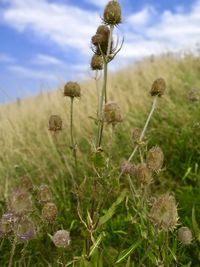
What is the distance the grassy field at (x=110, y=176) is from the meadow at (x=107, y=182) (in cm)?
1

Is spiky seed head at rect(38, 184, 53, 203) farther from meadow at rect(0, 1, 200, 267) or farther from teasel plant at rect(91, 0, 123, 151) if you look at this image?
teasel plant at rect(91, 0, 123, 151)

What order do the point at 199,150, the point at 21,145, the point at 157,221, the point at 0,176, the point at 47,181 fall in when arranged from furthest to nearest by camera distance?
1. the point at 21,145
2. the point at 0,176
3. the point at 47,181
4. the point at 199,150
5. the point at 157,221

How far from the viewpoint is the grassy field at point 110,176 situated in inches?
108

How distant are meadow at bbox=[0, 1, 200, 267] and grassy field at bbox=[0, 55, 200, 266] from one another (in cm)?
1

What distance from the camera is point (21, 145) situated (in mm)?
7164

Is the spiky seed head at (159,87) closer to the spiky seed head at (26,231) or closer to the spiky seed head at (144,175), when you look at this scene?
the spiky seed head at (144,175)

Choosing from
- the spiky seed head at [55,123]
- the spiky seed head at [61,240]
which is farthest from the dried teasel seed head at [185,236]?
the spiky seed head at [55,123]

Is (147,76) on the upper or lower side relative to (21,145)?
upper

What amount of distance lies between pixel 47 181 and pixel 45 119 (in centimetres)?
305

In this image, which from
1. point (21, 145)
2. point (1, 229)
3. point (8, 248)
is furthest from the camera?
point (21, 145)

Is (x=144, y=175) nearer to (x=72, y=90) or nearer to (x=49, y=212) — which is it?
(x=49, y=212)

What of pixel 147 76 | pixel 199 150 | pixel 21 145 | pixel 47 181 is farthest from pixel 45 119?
pixel 199 150

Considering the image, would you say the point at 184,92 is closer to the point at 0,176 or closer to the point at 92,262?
the point at 0,176

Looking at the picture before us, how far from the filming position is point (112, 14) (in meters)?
2.46
